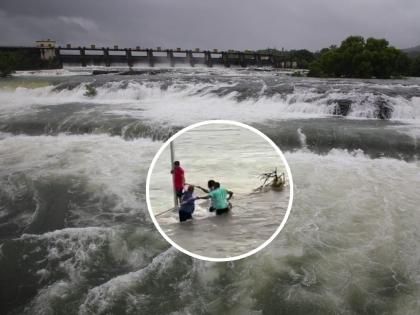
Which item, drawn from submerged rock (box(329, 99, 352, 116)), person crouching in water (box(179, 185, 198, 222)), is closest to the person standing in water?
person crouching in water (box(179, 185, 198, 222))

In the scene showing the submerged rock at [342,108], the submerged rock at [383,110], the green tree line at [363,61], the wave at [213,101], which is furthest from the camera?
the green tree line at [363,61]

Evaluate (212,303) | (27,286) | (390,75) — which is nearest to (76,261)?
(27,286)

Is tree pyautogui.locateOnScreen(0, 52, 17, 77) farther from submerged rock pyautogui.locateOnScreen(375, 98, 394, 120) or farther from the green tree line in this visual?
submerged rock pyautogui.locateOnScreen(375, 98, 394, 120)

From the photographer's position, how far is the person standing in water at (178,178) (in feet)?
4.18

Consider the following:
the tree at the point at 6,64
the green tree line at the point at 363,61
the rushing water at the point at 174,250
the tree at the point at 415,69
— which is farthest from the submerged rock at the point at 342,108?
the tree at the point at 6,64

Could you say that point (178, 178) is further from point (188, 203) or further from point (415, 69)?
point (415, 69)

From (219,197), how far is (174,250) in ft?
10.6

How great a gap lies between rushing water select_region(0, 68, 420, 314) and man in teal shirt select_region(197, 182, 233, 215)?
2420 mm

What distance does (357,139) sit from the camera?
26.9 ft

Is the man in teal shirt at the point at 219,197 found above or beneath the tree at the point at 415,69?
above

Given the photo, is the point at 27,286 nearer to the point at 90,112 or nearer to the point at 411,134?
the point at 411,134

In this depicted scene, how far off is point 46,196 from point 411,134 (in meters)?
6.94

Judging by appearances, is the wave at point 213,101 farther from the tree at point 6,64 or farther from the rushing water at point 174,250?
the tree at point 6,64

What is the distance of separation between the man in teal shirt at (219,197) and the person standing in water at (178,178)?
3.3 inches
